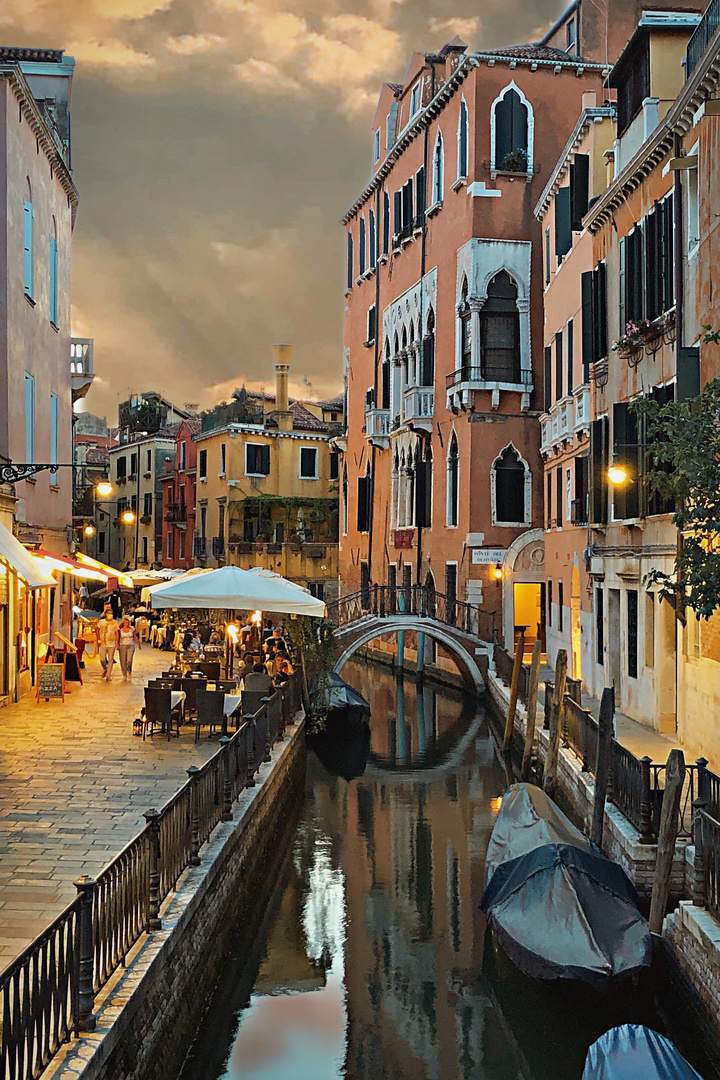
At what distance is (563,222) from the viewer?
76.6ft

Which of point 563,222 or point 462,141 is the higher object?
point 462,141

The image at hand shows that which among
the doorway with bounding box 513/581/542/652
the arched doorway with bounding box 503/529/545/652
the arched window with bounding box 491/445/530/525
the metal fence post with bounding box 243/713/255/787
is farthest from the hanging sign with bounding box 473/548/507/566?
the metal fence post with bounding box 243/713/255/787

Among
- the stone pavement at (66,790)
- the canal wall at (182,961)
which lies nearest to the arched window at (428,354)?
the stone pavement at (66,790)

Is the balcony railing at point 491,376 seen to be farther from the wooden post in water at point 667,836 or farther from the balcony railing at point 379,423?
the wooden post in water at point 667,836

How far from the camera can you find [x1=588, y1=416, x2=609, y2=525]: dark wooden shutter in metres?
19.5

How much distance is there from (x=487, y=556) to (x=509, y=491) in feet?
6.20

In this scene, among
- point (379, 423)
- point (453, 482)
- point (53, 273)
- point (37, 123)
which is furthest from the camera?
point (379, 423)

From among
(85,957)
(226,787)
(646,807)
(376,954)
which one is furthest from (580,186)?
(85,957)

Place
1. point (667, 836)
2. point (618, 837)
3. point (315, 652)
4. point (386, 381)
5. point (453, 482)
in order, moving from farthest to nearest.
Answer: point (386, 381) < point (453, 482) < point (315, 652) < point (618, 837) < point (667, 836)

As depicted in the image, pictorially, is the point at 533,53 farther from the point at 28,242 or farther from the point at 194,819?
the point at 194,819

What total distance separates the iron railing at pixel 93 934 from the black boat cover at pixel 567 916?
2889 millimetres

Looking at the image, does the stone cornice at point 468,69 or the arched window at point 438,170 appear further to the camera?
the arched window at point 438,170

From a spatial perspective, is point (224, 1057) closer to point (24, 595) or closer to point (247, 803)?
point (247, 803)

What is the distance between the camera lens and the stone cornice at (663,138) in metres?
12.8
